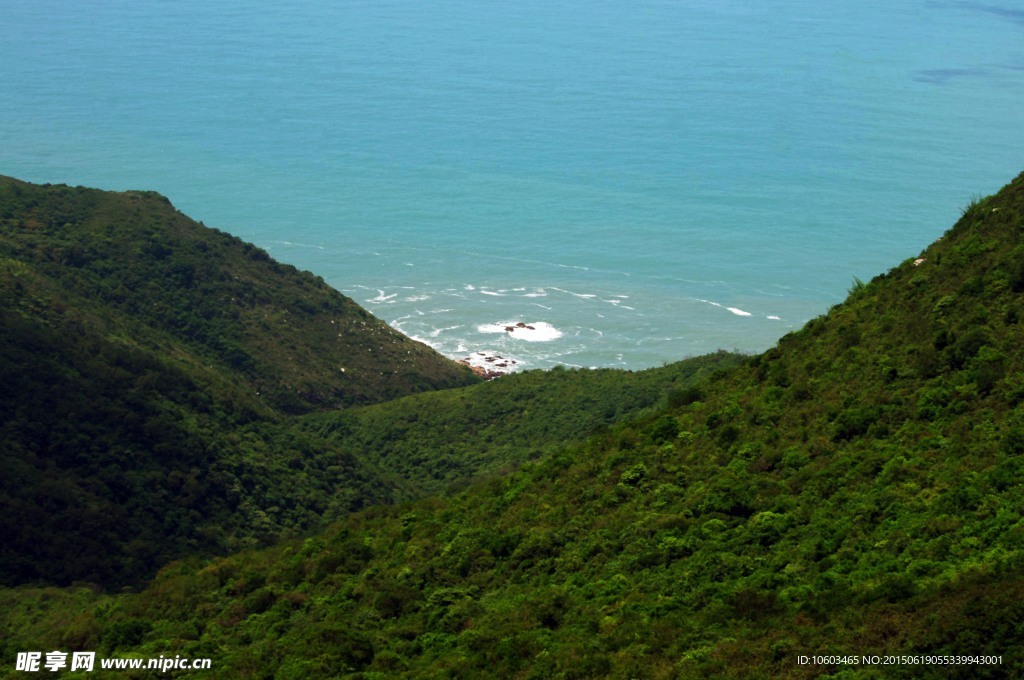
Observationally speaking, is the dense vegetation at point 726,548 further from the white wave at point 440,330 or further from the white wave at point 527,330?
the white wave at point 440,330

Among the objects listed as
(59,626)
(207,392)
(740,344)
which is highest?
(740,344)

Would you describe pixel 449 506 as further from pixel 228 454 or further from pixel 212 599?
pixel 228 454

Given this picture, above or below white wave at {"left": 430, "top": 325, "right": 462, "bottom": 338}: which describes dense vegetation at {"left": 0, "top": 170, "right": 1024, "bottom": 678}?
below

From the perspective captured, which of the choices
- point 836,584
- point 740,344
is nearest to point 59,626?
point 836,584

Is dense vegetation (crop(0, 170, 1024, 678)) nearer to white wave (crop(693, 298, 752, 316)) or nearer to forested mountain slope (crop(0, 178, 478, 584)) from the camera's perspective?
forested mountain slope (crop(0, 178, 478, 584))

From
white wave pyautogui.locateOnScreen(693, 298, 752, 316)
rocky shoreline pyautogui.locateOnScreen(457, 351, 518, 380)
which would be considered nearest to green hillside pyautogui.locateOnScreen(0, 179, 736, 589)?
rocky shoreline pyautogui.locateOnScreen(457, 351, 518, 380)

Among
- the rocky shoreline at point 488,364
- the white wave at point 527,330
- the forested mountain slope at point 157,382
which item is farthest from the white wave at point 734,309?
the forested mountain slope at point 157,382
